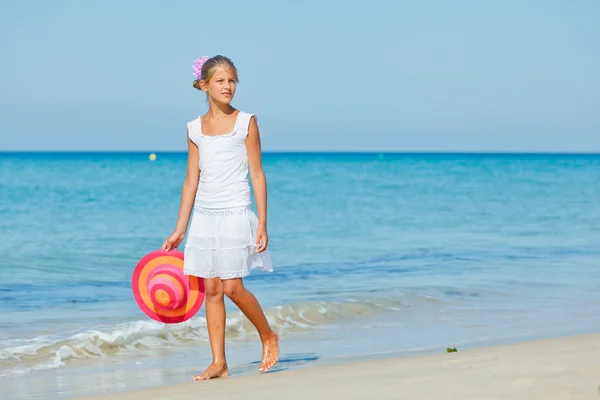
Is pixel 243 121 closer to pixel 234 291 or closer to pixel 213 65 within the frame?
pixel 213 65

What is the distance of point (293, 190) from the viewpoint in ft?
110

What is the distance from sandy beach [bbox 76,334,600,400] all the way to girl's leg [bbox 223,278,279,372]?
336 mm

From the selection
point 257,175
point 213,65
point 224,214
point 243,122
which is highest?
point 213,65

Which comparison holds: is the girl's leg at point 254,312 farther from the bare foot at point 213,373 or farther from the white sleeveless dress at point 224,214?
the bare foot at point 213,373

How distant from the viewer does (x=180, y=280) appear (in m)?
5.32

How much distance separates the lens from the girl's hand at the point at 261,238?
198 inches

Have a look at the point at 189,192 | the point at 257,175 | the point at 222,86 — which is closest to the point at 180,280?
the point at 189,192

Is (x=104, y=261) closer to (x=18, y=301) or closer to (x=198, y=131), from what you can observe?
(x=18, y=301)

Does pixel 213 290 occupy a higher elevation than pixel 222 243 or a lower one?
lower

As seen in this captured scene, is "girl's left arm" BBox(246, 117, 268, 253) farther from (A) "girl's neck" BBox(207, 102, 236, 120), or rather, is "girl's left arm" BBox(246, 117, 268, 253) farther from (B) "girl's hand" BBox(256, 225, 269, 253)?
(A) "girl's neck" BBox(207, 102, 236, 120)

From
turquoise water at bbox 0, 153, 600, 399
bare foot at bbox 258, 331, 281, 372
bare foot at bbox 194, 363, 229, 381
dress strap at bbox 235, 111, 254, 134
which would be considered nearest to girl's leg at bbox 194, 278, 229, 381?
bare foot at bbox 194, 363, 229, 381

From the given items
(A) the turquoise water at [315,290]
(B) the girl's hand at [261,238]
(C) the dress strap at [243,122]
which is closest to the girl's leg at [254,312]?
(B) the girl's hand at [261,238]

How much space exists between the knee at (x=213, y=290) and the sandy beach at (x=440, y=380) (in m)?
0.48

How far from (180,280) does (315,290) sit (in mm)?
4911
